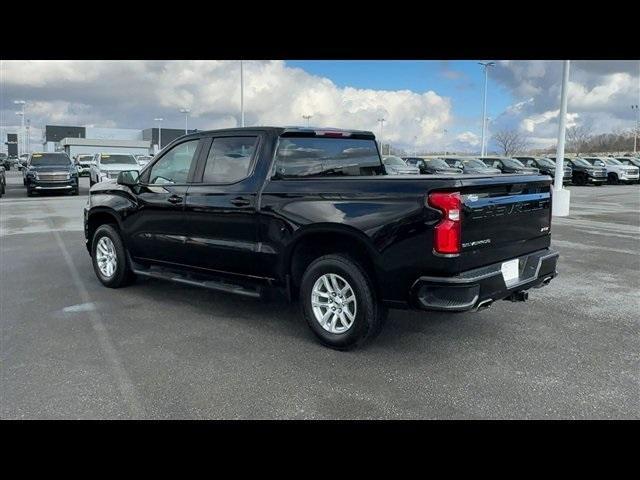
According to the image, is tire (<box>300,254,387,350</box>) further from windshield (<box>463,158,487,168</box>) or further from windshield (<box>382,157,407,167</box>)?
windshield (<box>463,158,487,168</box>)

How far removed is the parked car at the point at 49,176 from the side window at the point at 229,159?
62.8 feet

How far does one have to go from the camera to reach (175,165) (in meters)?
5.96

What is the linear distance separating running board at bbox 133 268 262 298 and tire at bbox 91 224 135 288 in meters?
0.25

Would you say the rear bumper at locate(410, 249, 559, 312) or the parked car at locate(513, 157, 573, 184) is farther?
the parked car at locate(513, 157, 573, 184)

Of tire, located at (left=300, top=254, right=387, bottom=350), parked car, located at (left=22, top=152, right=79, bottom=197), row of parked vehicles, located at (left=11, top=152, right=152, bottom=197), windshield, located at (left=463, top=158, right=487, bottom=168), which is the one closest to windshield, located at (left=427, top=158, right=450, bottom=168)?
windshield, located at (left=463, top=158, right=487, bottom=168)

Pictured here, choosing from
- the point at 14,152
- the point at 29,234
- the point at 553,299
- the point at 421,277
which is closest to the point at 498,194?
the point at 421,277

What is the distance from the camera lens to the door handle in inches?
200

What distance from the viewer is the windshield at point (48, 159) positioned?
2319 cm

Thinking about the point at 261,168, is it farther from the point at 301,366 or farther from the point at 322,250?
the point at 301,366

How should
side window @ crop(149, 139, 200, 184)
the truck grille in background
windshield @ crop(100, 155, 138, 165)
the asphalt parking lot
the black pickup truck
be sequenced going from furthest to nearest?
1. windshield @ crop(100, 155, 138, 165)
2. the truck grille in background
3. side window @ crop(149, 139, 200, 184)
4. the black pickup truck
5. the asphalt parking lot

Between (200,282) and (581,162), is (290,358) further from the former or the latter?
(581,162)

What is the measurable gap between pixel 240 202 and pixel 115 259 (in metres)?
2.41
